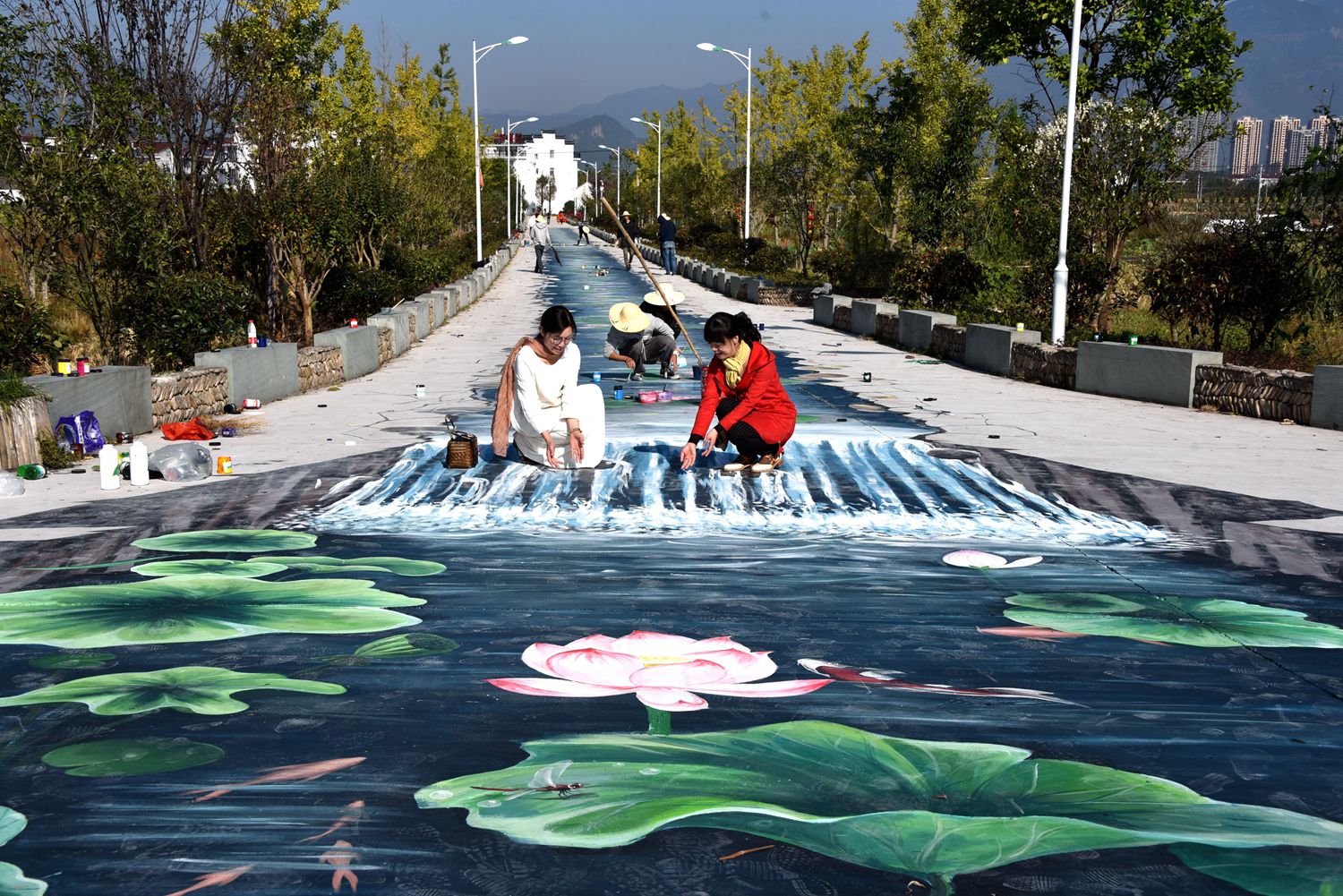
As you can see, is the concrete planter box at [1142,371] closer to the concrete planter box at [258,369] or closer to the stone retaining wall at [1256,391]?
the stone retaining wall at [1256,391]

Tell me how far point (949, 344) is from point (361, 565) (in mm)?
14653

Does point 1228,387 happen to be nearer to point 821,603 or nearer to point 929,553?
point 929,553

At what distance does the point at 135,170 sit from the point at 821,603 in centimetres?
1141

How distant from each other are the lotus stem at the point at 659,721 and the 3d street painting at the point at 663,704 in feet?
0.06

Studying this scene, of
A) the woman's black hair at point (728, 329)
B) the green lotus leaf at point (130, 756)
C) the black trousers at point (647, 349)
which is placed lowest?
the green lotus leaf at point (130, 756)

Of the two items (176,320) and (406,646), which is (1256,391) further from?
(176,320)

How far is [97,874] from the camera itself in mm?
3701

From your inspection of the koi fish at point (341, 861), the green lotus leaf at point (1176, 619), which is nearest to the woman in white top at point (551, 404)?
the green lotus leaf at point (1176, 619)

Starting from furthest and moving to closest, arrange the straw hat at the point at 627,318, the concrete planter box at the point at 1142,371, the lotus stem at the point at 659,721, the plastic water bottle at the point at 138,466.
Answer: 1. the straw hat at the point at 627,318
2. the concrete planter box at the point at 1142,371
3. the plastic water bottle at the point at 138,466
4. the lotus stem at the point at 659,721

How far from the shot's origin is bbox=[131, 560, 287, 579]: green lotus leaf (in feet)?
23.6

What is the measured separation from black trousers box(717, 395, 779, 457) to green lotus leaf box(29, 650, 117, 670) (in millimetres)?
5373

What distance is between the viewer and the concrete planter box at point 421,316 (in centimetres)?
2283

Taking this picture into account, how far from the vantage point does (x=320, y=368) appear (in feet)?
53.1

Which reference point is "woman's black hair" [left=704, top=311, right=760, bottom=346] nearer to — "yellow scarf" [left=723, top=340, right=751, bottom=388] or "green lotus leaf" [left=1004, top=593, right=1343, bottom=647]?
"yellow scarf" [left=723, top=340, right=751, bottom=388]
